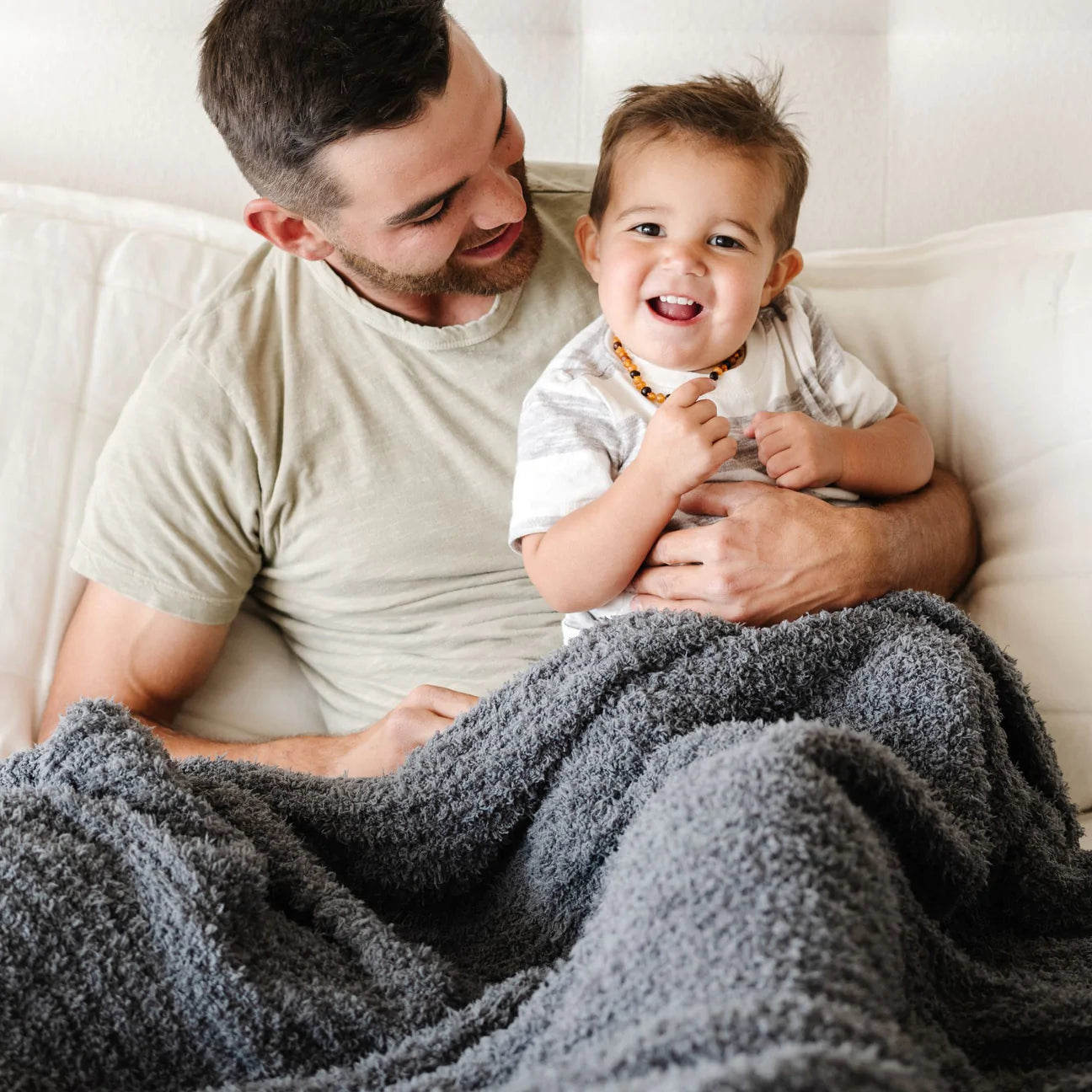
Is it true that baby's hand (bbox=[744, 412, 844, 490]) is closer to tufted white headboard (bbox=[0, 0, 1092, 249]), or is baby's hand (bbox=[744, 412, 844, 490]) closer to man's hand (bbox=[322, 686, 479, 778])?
man's hand (bbox=[322, 686, 479, 778])

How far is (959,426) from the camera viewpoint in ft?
4.20

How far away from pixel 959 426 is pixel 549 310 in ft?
1.60

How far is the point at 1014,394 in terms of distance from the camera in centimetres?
123

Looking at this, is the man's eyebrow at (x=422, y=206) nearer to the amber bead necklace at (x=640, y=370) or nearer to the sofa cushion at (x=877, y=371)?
the amber bead necklace at (x=640, y=370)

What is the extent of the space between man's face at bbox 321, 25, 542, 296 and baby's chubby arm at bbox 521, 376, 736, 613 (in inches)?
12.2

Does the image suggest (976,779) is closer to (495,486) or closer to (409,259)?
(495,486)

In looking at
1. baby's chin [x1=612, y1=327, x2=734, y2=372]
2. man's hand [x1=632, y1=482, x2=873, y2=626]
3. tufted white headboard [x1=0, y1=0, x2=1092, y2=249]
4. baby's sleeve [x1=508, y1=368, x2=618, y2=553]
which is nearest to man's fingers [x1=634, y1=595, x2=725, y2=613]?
man's hand [x1=632, y1=482, x2=873, y2=626]

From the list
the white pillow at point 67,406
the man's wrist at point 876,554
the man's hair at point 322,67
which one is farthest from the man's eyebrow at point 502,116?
the man's wrist at point 876,554

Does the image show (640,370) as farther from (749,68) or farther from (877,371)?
(749,68)

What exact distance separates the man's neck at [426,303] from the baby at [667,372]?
0.58ft

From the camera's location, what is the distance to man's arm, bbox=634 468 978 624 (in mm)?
1033

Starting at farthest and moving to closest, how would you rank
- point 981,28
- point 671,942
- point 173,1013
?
1. point 981,28
2. point 173,1013
3. point 671,942

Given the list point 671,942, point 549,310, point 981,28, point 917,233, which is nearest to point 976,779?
point 671,942

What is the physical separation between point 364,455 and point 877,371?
614 mm
